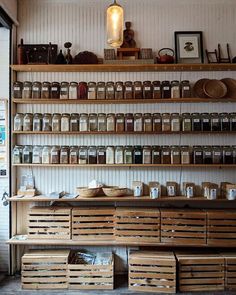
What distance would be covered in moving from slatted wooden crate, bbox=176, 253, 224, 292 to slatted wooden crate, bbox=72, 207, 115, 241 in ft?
2.63

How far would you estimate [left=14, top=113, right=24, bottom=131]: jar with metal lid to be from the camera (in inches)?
135

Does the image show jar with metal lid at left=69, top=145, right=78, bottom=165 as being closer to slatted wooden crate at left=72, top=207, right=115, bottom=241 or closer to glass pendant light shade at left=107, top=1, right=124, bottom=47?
slatted wooden crate at left=72, top=207, right=115, bottom=241

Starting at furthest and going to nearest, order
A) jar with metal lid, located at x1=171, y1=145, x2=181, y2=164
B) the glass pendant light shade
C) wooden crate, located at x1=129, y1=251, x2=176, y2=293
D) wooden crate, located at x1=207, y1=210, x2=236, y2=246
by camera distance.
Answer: jar with metal lid, located at x1=171, y1=145, x2=181, y2=164
wooden crate, located at x1=207, y1=210, x2=236, y2=246
wooden crate, located at x1=129, y1=251, x2=176, y2=293
the glass pendant light shade

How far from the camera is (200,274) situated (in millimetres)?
3111

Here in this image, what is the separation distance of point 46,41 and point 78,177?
1.65 metres

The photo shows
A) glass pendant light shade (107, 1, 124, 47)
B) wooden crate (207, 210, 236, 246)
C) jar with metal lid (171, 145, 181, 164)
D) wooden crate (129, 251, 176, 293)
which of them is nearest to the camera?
glass pendant light shade (107, 1, 124, 47)

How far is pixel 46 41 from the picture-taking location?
3.61 m

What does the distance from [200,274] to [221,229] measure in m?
0.51

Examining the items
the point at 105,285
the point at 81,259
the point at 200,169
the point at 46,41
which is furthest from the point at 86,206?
the point at 46,41

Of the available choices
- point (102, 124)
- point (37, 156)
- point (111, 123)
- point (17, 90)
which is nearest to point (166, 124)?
point (111, 123)

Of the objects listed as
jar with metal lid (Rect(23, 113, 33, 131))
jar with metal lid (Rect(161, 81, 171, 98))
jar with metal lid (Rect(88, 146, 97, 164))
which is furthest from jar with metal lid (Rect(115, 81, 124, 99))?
jar with metal lid (Rect(23, 113, 33, 131))

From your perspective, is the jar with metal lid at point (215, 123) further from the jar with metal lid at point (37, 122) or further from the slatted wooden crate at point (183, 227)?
the jar with metal lid at point (37, 122)

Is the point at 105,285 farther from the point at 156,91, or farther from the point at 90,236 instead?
the point at 156,91

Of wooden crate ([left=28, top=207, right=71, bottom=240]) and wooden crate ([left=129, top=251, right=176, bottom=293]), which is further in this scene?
wooden crate ([left=28, top=207, right=71, bottom=240])
